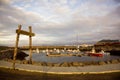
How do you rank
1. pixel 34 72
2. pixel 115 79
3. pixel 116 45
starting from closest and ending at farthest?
pixel 115 79
pixel 34 72
pixel 116 45

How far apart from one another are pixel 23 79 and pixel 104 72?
6.25 metres

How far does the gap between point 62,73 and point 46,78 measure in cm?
169

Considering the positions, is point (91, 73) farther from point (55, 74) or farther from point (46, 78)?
point (46, 78)

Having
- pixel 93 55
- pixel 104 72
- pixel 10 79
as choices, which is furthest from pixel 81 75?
pixel 93 55

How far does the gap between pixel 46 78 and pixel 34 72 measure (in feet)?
7.72

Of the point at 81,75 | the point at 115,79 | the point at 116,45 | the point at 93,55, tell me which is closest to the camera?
the point at 115,79

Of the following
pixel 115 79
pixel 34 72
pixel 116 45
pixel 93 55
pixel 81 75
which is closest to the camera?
pixel 115 79

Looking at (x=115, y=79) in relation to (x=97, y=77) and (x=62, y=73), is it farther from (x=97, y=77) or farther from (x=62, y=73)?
(x=62, y=73)

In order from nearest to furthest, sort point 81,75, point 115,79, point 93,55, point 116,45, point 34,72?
point 115,79 → point 81,75 → point 34,72 → point 93,55 → point 116,45

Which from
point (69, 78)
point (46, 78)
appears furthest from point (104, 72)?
point (46, 78)

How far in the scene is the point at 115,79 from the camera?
10.1 m

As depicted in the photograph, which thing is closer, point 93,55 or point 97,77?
point 97,77

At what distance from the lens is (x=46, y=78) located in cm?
1069

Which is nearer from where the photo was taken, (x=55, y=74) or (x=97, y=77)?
(x=97, y=77)
